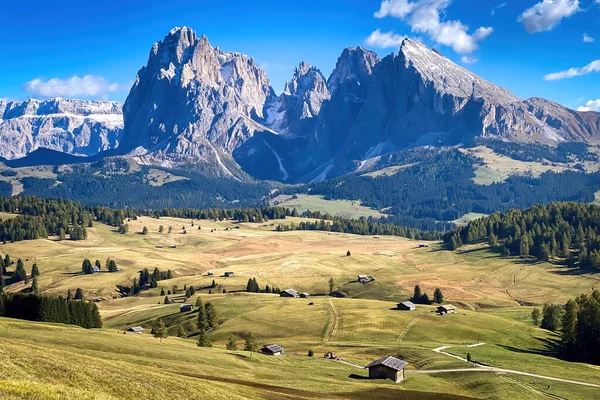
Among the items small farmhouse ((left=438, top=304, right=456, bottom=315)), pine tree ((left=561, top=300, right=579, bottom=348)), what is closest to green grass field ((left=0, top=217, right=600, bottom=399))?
small farmhouse ((left=438, top=304, right=456, bottom=315))

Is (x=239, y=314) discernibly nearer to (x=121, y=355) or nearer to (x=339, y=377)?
(x=339, y=377)

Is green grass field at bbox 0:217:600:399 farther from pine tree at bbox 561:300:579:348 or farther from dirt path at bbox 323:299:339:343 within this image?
pine tree at bbox 561:300:579:348

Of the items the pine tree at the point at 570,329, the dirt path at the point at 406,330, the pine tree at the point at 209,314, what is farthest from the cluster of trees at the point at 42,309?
the pine tree at the point at 570,329

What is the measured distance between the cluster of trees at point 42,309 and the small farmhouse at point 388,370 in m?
67.2

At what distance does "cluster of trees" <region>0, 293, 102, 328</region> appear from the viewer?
11894 centimetres

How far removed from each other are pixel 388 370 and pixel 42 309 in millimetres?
72652

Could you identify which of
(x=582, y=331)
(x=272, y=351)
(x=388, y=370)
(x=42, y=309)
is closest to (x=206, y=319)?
(x=272, y=351)

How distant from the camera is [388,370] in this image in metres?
95.4

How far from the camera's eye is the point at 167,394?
4609cm

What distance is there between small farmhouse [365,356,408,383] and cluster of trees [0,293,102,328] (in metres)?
67.2

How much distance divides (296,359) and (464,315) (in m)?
72.1

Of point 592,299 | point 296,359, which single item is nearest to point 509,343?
point 592,299

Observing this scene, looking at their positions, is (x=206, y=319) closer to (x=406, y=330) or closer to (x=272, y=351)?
(x=272, y=351)

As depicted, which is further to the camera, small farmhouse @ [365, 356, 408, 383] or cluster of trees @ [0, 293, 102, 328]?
cluster of trees @ [0, 293, 102, 328]
